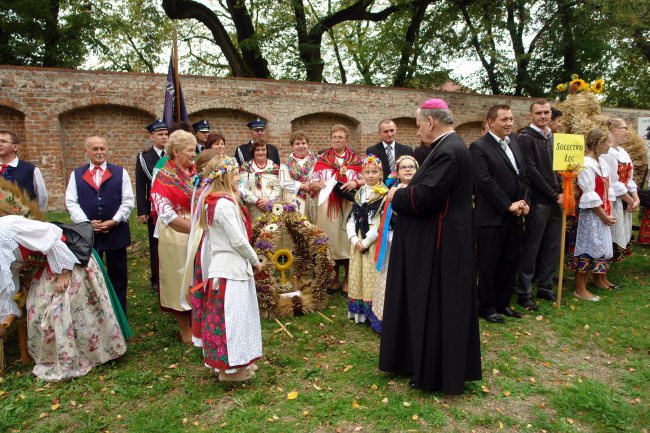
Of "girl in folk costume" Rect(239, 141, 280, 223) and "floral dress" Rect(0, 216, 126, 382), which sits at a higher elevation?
"girl in folk costume" Rect(239, 141, 280, 223)

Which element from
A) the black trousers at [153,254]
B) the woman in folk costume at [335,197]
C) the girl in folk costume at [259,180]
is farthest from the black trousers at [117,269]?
the woman in folk costume at [335,197]

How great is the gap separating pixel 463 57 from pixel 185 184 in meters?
18.3

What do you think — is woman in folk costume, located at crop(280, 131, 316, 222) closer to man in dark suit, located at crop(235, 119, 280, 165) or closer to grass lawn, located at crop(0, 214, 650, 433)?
man in dark suit, located at crop(235, 119, 280, 165)

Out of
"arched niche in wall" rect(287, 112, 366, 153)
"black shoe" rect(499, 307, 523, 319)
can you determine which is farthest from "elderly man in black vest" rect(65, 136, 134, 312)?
"arched niche in wall" rect(287, 112, 366, 153)

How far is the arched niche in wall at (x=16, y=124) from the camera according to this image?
10.8 m

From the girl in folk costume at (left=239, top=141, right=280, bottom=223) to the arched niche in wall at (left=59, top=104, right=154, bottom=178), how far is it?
702 cm

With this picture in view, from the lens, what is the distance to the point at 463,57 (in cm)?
2003

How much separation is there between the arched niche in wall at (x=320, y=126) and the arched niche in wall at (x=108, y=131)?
4337 millimetres

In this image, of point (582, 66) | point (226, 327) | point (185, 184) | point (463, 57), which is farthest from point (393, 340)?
point (582, 66)

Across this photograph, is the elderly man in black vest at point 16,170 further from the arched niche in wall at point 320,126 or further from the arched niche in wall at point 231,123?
the arched niche in wall at point 320,126

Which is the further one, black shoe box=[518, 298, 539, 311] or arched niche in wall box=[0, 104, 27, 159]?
arched niche in wall box=[0, 104, 27, 159]

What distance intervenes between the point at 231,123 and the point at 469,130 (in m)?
9.00

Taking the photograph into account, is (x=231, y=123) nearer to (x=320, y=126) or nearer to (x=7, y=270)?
(x=320, y=126)

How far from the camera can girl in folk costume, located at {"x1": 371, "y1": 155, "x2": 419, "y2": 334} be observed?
4.37 metres
